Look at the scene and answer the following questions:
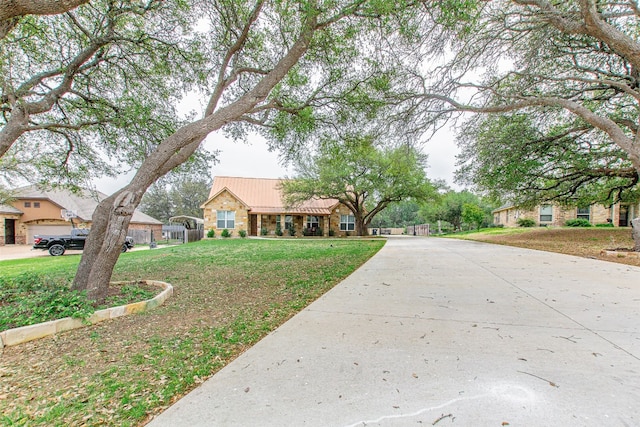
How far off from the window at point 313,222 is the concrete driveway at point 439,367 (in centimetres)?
2151

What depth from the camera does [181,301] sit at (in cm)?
438

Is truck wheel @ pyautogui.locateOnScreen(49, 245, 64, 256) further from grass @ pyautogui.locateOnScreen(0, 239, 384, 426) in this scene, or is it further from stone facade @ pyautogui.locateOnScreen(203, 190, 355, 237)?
grass @ pyautogui.locateOnScreen(0, 239, 384, 426)

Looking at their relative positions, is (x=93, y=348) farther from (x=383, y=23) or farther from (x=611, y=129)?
(x=611, y=129)

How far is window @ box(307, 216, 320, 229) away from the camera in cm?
2580

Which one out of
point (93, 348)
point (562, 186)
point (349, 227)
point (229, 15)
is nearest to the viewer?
point (93, 348)

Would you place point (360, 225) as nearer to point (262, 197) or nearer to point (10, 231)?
point (262, 197)

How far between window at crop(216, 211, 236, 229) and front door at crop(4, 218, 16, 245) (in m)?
15.4

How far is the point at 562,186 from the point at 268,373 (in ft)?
59.6

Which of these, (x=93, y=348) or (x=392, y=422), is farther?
(x=93, y=348)

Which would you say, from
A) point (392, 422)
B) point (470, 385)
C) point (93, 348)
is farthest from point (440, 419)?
point (93, 348)

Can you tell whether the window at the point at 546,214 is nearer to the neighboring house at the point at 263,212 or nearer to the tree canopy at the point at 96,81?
the neighboring house at the point at 263,212

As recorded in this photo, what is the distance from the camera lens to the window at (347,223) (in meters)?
26.7

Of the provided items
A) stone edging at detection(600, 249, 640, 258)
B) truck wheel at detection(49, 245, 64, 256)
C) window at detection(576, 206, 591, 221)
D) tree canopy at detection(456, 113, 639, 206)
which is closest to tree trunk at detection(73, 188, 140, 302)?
tree canopy at detection(456, 113, 639, 206)

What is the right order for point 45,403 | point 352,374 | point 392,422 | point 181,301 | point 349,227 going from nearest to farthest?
point 392,422, point 45,403, point 352,374, point 181,301, point 349,227
